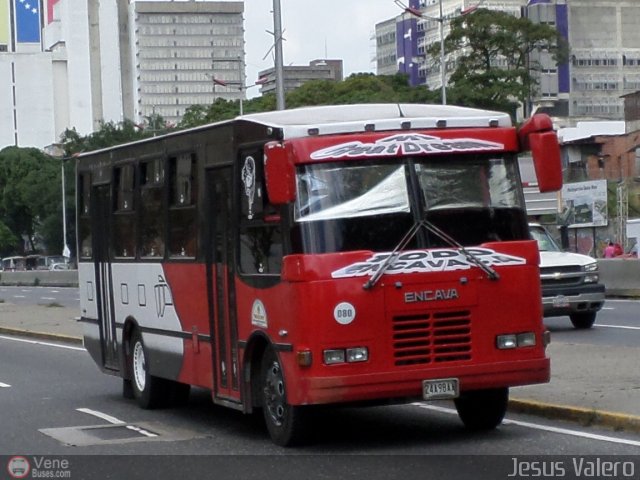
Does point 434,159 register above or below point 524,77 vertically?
below

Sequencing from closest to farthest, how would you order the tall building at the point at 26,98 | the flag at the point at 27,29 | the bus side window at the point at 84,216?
Result: the bus side window at the point at 84,216
the tall building at the point at 26,98
the flag at the point at 27,29

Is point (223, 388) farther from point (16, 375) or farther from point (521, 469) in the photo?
point (16, 375)

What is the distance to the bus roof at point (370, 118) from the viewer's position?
11.8 meters

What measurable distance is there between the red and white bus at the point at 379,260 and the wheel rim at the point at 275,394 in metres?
0.02

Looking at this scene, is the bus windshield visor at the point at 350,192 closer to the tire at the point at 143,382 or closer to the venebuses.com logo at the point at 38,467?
the venebuses.com logo at the point at 38,467

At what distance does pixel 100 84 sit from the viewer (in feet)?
618

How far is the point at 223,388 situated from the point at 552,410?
3.05m

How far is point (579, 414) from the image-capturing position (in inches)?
507

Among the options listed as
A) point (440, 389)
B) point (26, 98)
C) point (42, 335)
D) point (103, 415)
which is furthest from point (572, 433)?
point (26, 98)

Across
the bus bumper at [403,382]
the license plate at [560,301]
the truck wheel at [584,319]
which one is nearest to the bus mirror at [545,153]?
the bus bumper at [403,382]

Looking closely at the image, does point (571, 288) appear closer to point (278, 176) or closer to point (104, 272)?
point (104, 272)

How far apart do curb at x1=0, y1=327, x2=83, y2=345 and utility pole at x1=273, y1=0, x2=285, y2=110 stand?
244 inches

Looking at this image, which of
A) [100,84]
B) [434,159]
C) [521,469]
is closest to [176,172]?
A: [434,159]

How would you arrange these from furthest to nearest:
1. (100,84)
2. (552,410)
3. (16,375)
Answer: (100,84) → (16,375) → (552,410)
